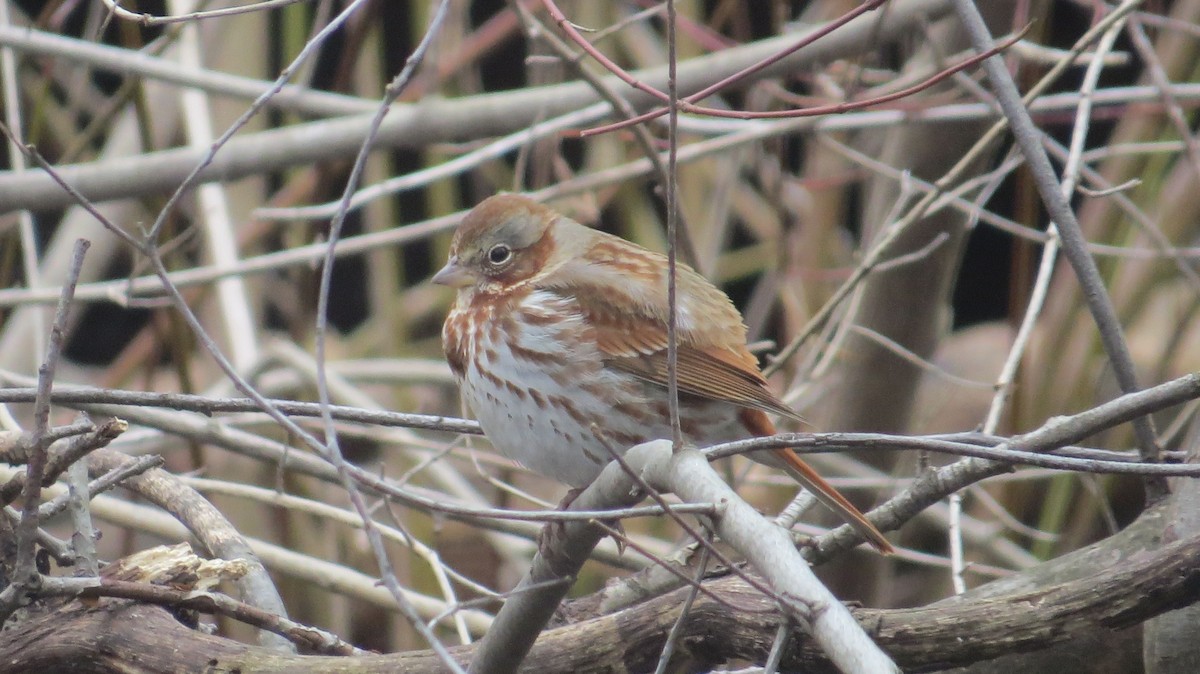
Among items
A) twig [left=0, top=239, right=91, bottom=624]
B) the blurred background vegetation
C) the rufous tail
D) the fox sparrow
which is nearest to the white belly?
the fox sparrow

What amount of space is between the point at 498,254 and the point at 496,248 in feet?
0.06

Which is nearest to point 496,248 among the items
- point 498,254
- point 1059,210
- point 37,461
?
point 498,254

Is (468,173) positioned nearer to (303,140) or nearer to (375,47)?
(375,47)

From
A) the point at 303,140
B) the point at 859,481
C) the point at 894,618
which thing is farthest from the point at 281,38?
the point at 894,618

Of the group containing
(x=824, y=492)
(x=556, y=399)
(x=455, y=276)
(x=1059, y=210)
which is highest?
(x=1059, y=210)

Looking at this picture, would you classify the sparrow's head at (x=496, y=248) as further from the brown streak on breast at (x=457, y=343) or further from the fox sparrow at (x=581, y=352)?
the brown streak on breast at (x=457, y=343)

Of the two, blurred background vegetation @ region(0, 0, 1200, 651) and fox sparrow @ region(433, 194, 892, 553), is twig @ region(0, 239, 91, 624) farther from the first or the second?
blurred background vegetation @ region(0, 0, 1200, 651)

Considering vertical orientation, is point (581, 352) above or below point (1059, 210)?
below

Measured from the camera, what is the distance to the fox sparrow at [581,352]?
3217 millimetres

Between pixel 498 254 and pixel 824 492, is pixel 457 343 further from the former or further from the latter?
pixel 824 492

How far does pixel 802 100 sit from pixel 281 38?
3.46m

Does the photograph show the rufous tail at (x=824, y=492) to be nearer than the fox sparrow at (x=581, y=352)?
Yes

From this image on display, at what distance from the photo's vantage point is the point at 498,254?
3531mm

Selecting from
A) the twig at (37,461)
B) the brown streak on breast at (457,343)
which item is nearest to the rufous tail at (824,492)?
the brown streak on breast at (457,343)
